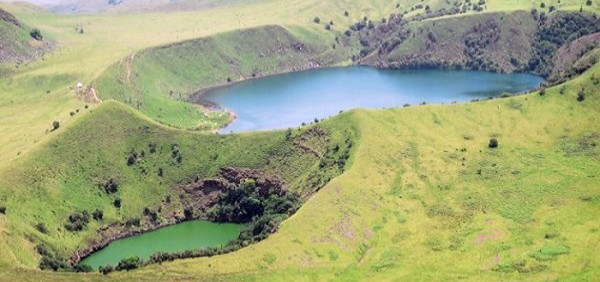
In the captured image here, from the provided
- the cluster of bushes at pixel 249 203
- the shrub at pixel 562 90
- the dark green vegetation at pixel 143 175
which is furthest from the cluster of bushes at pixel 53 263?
the shrub at pixel 562 90

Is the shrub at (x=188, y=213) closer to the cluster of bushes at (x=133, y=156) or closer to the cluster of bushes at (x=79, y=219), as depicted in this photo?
the cluster of bushes at (x=79, y=219)

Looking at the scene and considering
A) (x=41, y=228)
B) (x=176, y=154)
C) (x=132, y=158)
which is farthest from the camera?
(x=176, y=154)

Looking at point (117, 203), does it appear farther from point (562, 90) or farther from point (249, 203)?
point (562, 90)

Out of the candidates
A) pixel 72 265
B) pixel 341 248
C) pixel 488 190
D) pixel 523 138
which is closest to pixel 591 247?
pixel 488 190

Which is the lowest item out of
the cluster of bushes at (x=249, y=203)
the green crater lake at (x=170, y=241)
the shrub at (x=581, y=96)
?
Result: the green crater lake at (x=170, y=241)

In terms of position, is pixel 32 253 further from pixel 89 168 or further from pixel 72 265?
pixel 89 168

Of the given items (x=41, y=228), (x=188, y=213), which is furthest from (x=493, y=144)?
(x=41, y=228)
